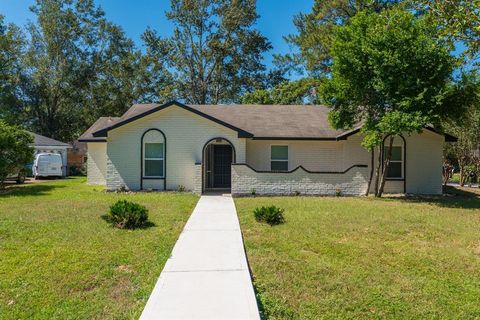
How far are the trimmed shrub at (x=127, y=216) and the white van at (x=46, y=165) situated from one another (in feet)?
60.0

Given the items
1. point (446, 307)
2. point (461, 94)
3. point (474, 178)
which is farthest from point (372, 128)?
point (474, 178)

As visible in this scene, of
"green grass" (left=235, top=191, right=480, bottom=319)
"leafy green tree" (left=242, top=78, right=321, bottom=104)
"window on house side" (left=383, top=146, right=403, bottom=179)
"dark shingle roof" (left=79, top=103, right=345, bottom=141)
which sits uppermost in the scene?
"leafy green tree" (left=242, top=78, right=321, bottom=104)

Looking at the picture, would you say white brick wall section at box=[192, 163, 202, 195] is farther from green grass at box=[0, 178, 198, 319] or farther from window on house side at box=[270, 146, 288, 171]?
green grass at box=[0, 178, 198, 319]

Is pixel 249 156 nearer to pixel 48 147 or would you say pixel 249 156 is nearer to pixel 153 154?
pixel 153 154

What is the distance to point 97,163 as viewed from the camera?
20297 mm

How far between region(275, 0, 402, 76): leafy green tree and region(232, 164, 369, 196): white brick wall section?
15864 mm

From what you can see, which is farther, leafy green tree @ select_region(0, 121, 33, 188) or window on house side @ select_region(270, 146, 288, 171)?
window on house side @ select_region(270, 146, 288, 171)

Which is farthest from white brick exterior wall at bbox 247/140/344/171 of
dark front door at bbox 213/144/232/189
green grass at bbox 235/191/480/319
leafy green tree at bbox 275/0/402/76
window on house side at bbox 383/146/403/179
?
leafy green tree at bbox 275/0/402/76

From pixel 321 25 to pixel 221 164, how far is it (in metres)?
19.3

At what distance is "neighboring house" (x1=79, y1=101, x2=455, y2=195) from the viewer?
607 inches

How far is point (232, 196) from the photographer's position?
48.9 feet

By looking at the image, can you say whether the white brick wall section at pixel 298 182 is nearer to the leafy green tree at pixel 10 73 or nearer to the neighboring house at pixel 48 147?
the neighboring house at pixel 48 147

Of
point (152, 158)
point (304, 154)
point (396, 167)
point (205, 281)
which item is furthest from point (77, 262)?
point (396, 167)

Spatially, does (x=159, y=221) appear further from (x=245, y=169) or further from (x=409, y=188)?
(x=409, y=188)
